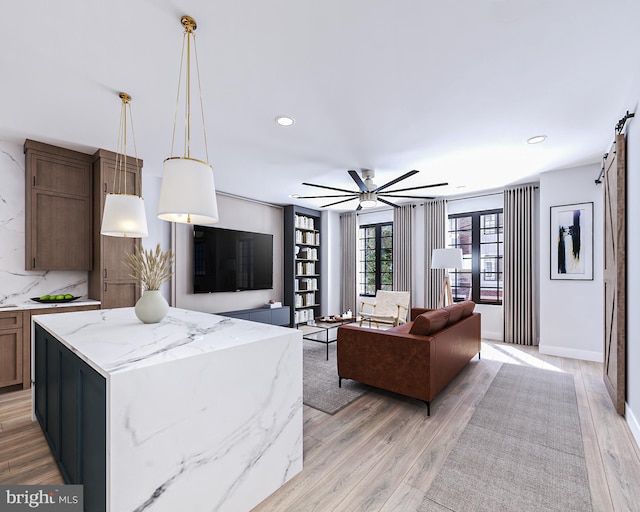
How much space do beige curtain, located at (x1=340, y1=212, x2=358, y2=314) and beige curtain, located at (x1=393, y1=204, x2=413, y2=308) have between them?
39.9 inches

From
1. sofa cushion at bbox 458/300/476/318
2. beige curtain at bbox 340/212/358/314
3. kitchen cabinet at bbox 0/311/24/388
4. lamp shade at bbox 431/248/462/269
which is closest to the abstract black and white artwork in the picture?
lamp shade at bbox 431/248/462/269

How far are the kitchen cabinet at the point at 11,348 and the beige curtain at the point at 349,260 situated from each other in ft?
17.6

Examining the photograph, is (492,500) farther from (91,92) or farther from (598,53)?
(91,92)

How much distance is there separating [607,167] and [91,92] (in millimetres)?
4698

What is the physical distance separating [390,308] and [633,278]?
11.4 ft

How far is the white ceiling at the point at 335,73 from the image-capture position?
164cm

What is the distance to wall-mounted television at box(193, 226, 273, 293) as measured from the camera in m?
5.01

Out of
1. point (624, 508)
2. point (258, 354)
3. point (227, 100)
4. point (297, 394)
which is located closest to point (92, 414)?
point (258, 354)

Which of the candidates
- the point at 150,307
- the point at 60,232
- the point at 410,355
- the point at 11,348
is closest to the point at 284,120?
the point at 150,307

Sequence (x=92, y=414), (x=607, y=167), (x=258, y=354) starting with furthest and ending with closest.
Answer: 1. (x=607, y=167)
2. (x=258, y=354)
3. (x=92, y=414)

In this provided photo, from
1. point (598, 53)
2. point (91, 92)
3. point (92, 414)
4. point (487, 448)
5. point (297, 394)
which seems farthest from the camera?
point (91, 92)

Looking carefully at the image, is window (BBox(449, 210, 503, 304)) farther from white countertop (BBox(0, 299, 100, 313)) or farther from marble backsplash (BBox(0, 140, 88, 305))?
marble backsplash (BBox(0, 140, 88, 305))

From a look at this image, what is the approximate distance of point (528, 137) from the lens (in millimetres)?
3172

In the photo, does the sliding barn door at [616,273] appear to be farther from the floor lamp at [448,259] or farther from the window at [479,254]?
the window at [479,254]
